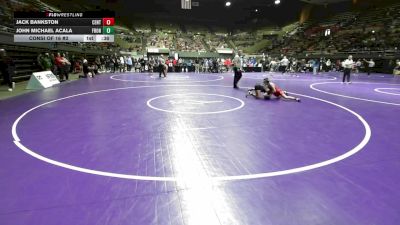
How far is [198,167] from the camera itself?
443 cm

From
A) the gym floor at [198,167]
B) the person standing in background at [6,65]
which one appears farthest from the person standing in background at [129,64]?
the gym floor at [198,167]

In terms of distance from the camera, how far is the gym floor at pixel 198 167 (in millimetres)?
3166

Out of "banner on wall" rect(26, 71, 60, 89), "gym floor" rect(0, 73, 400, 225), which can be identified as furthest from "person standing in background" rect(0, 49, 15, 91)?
"gym floor" rect(0, 73, 400, 225)

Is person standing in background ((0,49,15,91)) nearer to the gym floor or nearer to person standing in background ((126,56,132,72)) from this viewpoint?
the gym floor

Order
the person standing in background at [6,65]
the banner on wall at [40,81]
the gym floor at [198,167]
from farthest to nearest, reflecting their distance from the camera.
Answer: the banner on wall at [40,81], the person standing in background at [6,65], the gym floor at [198,167]

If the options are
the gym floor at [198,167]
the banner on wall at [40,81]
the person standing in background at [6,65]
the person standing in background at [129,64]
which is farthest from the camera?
the person standing in background at [129,64]

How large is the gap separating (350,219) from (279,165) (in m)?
1.51

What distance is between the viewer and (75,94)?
11859 millimetres

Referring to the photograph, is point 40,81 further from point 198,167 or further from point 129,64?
point 129,64
